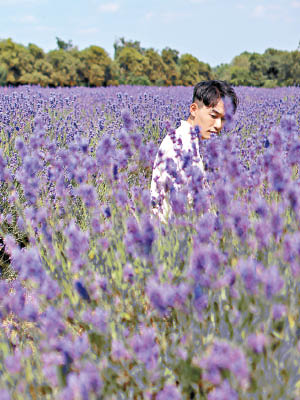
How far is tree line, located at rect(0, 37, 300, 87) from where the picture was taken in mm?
27234

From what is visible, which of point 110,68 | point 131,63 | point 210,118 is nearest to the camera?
point 210,118

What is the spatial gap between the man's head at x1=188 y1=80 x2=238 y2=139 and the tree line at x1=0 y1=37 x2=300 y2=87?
20836 mm

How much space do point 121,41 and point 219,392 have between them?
54.4 m

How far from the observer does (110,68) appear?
3119cm

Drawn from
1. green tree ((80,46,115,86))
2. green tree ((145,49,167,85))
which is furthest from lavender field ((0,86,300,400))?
green tree ((145,49,167,85))

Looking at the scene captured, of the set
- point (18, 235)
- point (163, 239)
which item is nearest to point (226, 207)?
point (163, 239)

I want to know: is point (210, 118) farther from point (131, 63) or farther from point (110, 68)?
point (131, 63)

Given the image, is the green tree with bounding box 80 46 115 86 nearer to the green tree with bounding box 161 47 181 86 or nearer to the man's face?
the green tree with bounding box 161 47 181 86

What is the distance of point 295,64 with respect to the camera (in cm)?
3362

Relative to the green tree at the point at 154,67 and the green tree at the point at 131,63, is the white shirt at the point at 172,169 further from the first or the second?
the green tree at the point at 154,67

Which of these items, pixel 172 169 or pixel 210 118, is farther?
pixel 210 118

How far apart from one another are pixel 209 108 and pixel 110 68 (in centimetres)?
2968

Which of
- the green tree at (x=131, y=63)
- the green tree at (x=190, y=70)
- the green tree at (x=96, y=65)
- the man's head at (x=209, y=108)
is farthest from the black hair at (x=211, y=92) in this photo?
the green tree at (x=190, y=70)

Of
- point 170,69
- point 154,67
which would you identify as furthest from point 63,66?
point 170,69
